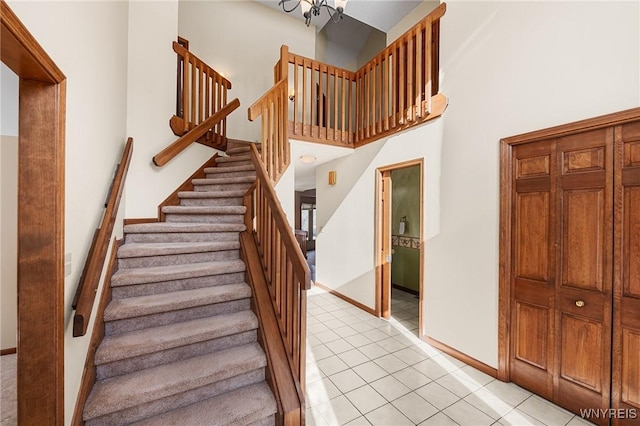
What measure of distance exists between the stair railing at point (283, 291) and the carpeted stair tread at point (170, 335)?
0.20 meters

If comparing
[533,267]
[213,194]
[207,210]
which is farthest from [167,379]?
[533,267]

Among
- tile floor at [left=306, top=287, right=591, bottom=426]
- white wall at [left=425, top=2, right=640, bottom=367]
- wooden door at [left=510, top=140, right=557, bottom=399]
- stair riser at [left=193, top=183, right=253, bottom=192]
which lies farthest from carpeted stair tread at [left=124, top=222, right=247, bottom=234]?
wooden door at [left=510, top=140, right=557, bottom=399]

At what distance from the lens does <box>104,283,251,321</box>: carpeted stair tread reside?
5.67 feet

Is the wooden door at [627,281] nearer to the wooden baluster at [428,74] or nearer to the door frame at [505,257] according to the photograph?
the door frame at [505,257]

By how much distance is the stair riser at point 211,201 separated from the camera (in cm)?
296

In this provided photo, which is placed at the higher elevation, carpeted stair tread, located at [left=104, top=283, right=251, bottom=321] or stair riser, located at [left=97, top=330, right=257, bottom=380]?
carpeted stair tread, located at [left=104, top=283, right=251, bottom=321]

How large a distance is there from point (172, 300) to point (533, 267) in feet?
9.19

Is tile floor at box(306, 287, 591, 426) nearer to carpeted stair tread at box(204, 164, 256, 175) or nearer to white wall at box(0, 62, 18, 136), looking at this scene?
carpeted stair tread at box(204, 164, 256, 175)

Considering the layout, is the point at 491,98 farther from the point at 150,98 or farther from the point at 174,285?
the point at 150,98

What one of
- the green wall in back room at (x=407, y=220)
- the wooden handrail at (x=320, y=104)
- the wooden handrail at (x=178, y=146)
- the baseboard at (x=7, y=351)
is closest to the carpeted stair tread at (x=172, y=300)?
the wooden handrail at (x=178, y=146)

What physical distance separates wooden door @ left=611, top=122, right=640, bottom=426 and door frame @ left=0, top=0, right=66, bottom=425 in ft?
10.3

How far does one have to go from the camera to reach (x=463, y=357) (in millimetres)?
2566

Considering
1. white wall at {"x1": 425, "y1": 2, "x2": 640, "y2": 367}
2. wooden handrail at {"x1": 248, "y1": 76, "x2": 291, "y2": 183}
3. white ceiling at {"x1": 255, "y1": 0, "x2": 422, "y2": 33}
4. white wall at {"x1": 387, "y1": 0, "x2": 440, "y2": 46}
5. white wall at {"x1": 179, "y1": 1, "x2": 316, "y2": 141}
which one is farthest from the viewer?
white wall at {"x1": 179, "y1": 1, "x2": 316, "y2": 141}

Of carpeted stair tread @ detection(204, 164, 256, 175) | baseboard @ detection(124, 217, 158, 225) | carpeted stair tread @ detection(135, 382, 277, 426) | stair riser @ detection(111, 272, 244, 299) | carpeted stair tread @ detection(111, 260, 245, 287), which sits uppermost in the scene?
carpeted stair tread @ detection(204, 164, 256, 175)
